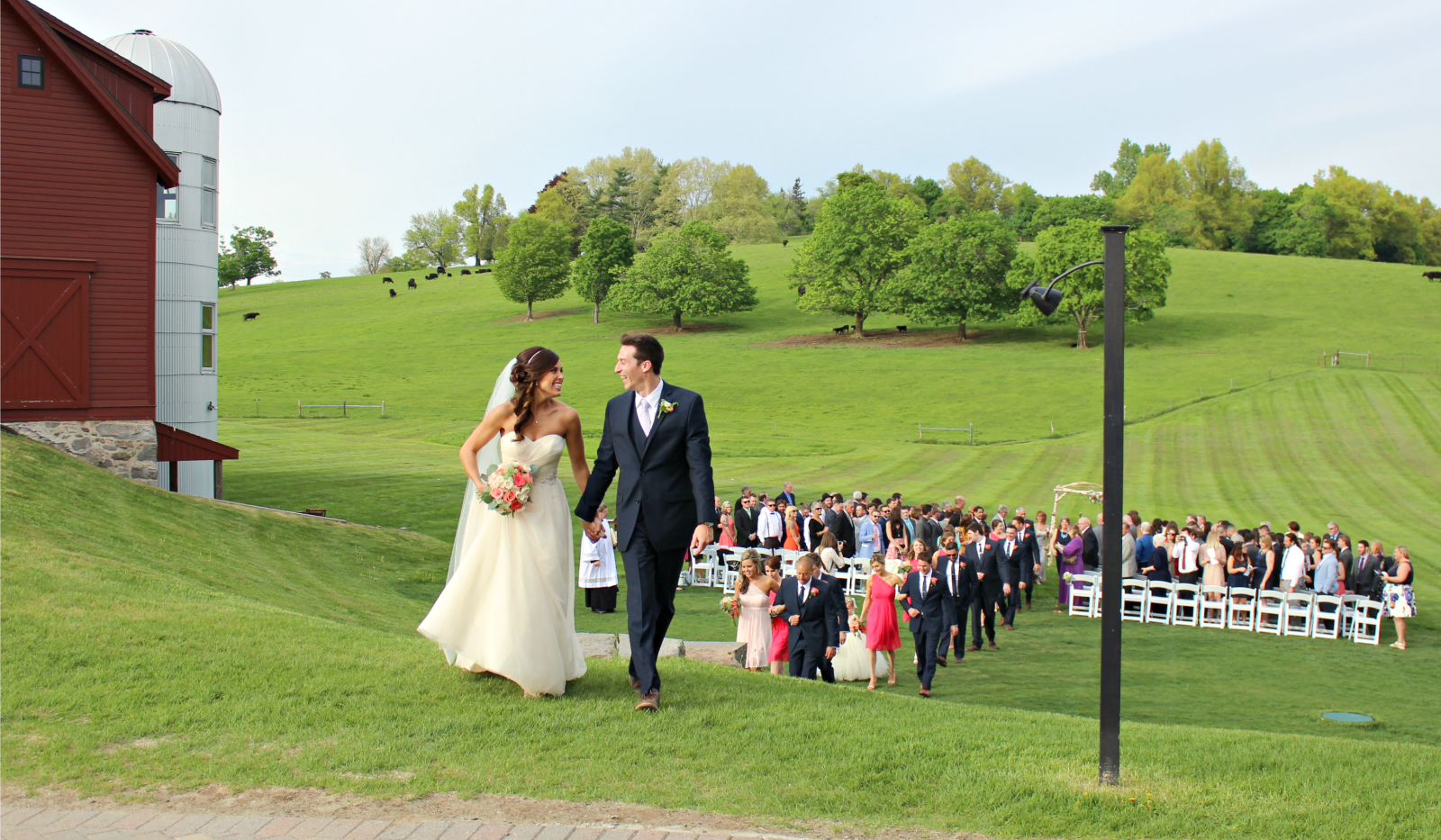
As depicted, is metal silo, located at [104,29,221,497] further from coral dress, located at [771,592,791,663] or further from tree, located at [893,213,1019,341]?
tree, located at [893,213,1019,341]

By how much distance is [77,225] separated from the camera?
19.0m

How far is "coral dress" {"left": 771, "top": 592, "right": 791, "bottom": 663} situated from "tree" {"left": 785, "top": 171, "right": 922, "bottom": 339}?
62.6 meters

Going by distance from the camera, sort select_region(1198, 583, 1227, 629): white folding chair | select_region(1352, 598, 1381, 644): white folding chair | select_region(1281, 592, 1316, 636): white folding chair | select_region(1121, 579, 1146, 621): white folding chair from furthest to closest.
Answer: select_region(1121, 579, 1146, 621): white folding chair < select_region(1198, 583, 1227, 629): white folding chair < select_region(1281, 592, 1316, 636): white folding chair < select_region(1352, 598, 1381, 644): white folding chair

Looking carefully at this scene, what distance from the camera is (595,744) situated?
19.4 ft

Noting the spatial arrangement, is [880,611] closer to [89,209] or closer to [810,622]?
[810,622]

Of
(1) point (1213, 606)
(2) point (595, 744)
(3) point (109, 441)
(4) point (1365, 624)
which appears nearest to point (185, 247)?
(3) point (109, 441)

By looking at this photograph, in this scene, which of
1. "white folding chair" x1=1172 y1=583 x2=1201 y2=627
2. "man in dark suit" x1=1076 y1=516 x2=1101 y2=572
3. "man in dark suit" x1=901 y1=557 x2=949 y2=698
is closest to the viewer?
"man in dark suit" x1=901 y1=557 x2=949 y2=698

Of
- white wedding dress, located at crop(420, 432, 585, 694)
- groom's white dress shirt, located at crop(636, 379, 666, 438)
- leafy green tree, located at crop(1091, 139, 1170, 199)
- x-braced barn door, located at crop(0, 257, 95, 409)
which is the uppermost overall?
leafy green tree, located at crop(1091, 139, 1170, 199)

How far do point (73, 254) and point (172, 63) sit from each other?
22.5 ft

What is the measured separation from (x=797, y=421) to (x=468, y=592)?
151ft

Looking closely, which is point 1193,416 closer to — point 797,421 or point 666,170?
point 797,421

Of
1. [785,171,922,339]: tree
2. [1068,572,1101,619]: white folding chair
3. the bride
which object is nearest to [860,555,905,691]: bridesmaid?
[1068,572,1101,619]: white folding chair

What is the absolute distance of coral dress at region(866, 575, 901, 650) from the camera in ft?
42.5

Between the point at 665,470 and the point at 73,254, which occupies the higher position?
the point at 73,254
